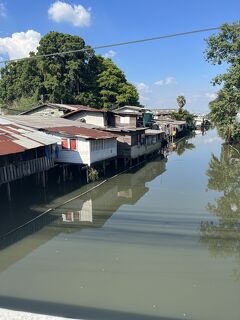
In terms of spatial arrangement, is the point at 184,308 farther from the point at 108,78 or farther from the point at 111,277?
the point at 108,78

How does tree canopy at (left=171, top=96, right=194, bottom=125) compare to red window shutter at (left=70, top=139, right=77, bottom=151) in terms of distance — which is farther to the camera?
tree canopy at (left=171, top=96, right=194, bottom=125)

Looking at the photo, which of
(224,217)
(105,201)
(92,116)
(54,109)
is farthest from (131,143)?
(224,217)

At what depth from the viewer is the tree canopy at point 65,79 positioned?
180ft

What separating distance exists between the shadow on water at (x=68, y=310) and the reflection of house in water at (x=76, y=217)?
2.52m

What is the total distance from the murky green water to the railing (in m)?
1.92

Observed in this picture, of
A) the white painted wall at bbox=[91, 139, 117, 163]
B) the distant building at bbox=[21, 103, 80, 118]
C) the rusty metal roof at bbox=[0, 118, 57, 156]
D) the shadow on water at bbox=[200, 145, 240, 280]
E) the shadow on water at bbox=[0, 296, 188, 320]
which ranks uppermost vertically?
the distant building at bbox=[21, 103, 80, 118]

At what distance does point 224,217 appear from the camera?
1817 centimetres

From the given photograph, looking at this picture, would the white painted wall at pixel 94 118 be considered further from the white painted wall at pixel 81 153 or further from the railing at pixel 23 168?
the railing at pixel 23 168

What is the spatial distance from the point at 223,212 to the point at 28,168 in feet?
38.5

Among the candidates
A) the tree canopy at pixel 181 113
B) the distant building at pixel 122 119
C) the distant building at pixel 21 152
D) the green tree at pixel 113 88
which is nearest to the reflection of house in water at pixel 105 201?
the distant building at pixel 21 152

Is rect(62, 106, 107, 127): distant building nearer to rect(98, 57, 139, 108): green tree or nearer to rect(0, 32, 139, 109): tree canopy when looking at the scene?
rect(0, 32, 139, 109): tree canopy

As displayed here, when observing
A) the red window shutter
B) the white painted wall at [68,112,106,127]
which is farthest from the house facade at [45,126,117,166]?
the white painted wall at [68,112,106,127]

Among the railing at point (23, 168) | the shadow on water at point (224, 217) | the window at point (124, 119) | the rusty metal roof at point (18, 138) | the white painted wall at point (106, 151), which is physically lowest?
the shadow on water at point (224, 217)

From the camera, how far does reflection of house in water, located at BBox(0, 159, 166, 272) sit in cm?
1383
